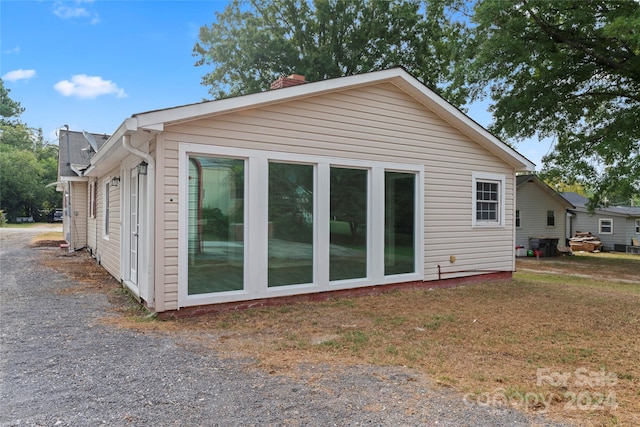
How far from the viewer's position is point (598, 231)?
959 inches

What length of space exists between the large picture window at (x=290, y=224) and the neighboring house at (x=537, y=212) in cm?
1663

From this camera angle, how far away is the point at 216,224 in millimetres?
5367

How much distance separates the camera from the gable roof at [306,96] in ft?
15.8

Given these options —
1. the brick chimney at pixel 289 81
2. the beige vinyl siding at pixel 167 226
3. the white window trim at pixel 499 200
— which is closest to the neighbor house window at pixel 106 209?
the beige vinyl siding at pixel 167 226

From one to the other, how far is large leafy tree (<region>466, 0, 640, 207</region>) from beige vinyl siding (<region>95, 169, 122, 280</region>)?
12.4m

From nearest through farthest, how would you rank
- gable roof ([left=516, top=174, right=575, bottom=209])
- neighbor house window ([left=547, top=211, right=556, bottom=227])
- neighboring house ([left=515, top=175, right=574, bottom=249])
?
gable roof ([left=516, top=174, right=575, bottom=209]), neighboring house ([left=515, top=175, right=574, bottom=249]), neighbor house window ([left=547, top=211, right=556, bottom=227])

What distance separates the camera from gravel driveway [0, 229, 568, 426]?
256 centimetres

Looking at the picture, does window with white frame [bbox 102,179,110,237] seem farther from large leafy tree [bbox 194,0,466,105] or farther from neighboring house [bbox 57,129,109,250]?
large leafy tree [bbox 194,0,466,105]

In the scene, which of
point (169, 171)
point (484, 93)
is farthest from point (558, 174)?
point (169, 171)

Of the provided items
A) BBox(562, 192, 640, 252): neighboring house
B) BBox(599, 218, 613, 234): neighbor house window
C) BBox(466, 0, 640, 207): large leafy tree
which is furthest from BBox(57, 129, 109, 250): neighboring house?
BBox(599, 218, 613, 234): neighbor house window

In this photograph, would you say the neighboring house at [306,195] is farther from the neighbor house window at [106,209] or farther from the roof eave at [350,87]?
the neighbor house window at [106,209]

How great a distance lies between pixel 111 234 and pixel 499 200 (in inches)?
341

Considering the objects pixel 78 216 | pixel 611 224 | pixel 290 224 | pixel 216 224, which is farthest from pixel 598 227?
pixel 78 216

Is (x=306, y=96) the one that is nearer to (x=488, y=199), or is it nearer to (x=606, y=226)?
(x=488, y=199)
